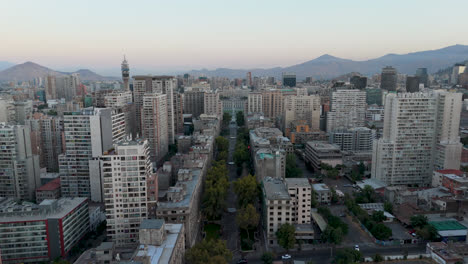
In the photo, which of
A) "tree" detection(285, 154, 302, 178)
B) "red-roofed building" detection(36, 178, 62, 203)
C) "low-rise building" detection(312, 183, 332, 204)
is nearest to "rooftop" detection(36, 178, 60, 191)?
"red-roofed building" detection(36, 178, 62, 203)

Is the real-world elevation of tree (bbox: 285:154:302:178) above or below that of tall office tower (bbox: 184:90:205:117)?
below

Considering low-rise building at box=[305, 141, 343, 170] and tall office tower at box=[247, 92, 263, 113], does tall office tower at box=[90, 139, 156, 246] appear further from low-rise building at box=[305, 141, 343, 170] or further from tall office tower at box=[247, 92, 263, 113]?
tall office tower at box=[247, 92, 263, 113]

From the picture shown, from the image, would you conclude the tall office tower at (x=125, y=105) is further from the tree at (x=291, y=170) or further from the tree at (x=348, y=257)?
the tree at (x=348, y=257)

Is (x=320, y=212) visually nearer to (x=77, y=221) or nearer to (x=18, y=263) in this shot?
(x=77, y=221)

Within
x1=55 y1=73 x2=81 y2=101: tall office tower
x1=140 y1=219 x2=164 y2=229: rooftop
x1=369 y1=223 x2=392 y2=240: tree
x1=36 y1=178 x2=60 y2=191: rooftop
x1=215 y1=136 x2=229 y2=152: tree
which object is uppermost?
x1=55 y1=73 x2=81 y2=101: tall office tower

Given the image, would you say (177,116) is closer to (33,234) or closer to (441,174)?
(33,234)

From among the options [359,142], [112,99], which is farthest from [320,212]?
[112,99]

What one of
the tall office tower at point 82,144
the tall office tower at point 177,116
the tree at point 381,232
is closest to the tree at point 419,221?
the tree at point 381,232

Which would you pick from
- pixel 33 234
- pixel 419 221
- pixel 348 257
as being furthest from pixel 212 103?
pixel 348 257
